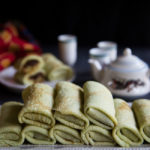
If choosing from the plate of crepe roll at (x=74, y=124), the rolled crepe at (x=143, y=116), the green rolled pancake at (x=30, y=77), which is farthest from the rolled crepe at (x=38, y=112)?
the green rolled pancake at (x=30, y=77)

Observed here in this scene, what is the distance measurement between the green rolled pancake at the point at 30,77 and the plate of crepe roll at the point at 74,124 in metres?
0.54

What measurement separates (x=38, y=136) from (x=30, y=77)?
65cm

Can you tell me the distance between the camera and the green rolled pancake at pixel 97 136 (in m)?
0.80

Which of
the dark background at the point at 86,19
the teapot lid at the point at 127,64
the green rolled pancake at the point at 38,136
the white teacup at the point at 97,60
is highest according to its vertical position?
the teapot lid at the point at 127,64

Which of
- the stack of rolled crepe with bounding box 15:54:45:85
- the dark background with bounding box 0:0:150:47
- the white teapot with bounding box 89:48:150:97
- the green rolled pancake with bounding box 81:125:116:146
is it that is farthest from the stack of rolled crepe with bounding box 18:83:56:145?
the dark background with bounding box 0:0:150:47

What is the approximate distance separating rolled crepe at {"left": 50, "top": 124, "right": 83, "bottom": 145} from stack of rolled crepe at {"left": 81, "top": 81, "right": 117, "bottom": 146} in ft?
0.08

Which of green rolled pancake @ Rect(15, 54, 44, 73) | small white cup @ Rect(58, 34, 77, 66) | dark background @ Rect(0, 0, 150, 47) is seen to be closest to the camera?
green rolled pancake @ Rect(15, 54, 44, 73)

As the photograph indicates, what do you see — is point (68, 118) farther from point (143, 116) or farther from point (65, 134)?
point (143, 116)

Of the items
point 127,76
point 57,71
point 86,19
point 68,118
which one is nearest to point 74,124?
point 68,118

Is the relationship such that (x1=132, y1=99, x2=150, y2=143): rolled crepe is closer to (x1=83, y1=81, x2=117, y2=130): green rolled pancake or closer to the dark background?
(x1=83, y1=81, x2=117, y2=130): green rolled pancake

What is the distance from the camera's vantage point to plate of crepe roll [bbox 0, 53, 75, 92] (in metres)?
1.42

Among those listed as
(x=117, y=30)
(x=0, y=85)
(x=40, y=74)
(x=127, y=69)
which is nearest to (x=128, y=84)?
(x=127, y=69)

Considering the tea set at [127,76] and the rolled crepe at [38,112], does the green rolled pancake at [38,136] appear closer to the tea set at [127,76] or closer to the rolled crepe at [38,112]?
the rolled crepe at [38,112]

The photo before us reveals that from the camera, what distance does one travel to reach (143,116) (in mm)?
830
